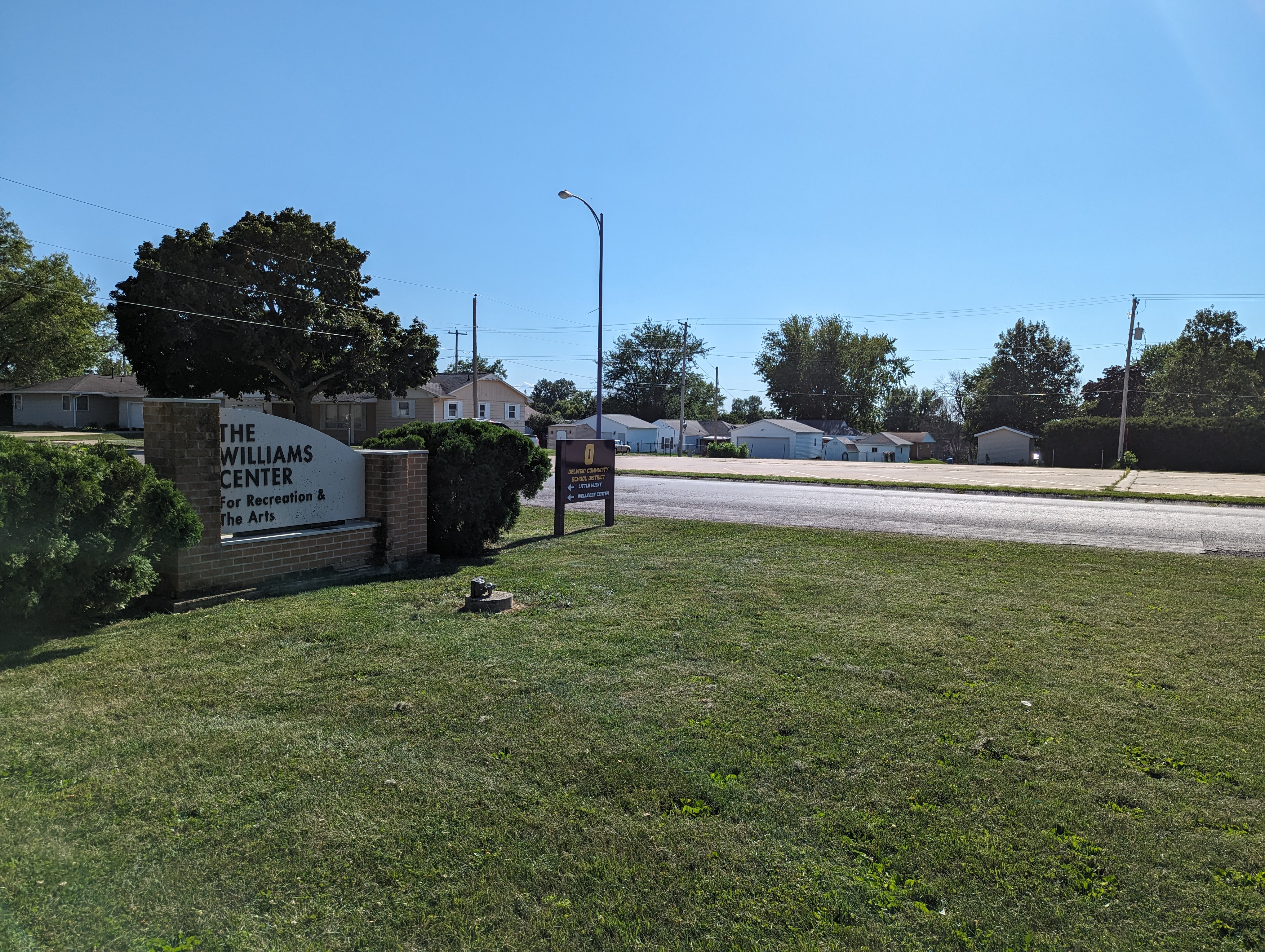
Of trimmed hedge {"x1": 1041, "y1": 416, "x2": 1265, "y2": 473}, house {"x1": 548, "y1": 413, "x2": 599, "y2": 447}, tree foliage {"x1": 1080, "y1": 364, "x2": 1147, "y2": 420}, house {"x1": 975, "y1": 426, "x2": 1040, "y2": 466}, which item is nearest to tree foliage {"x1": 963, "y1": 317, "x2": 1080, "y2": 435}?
tree foliage {"x1": 1080, "y1": 364, "x2": 1147, "y2": 420}

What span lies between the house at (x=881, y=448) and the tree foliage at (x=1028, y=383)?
866 centimetres

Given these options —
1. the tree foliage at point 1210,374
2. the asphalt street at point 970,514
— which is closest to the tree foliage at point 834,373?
the tree foliage at point 1210,374

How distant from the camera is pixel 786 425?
74188 mm

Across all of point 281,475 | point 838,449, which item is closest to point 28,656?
point 281,475

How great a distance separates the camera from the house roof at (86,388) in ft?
165

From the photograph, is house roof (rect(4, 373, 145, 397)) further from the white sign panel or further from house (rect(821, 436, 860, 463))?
house (rect(821, 436, 860, 463))

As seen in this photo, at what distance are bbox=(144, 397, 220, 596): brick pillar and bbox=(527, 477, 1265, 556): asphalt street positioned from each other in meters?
8.26

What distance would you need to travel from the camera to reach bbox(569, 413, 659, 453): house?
7450 centimetres

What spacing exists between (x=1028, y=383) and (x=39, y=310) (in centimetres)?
9026

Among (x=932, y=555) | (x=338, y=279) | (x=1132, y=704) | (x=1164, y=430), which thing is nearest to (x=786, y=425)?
(x=1164, y=430)

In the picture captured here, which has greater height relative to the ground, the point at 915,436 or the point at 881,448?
the point at 915,436

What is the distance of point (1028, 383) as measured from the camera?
83688mm

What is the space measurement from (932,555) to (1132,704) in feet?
17.0

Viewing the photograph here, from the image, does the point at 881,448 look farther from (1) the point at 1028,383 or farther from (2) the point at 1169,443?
(2) the point at 1169,443
